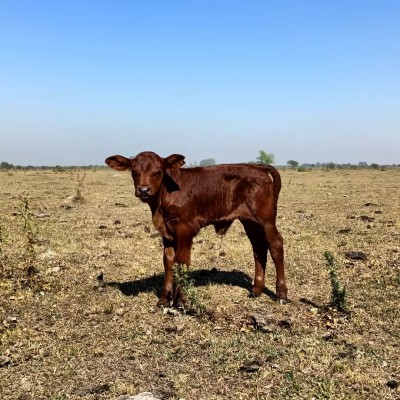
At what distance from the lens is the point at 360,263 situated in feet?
32.2

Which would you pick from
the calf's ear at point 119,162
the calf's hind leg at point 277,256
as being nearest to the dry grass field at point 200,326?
the calf's hind leg at point 277,256

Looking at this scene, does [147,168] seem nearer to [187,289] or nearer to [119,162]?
[119,162]

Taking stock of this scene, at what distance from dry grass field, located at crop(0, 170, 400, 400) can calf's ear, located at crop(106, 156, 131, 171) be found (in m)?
2.16

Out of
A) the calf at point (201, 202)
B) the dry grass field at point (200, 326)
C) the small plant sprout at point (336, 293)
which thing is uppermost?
the calf at point (201, 202)

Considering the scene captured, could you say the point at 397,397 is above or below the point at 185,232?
below

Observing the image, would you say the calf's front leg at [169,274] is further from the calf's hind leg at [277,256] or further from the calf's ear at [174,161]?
the calf's hind leg at [277,256]

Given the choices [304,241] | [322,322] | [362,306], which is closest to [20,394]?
[322,322]

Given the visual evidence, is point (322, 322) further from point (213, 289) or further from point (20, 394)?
point (20, 394)

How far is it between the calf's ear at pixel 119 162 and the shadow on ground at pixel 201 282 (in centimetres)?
227

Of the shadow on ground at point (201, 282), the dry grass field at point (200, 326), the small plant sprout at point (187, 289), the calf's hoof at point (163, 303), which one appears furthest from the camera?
the shadow on ground at point (201, 282)

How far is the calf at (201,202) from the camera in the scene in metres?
7.36

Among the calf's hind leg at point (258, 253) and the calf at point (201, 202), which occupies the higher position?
the calf at point (201, 202)

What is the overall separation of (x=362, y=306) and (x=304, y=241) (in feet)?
15.3

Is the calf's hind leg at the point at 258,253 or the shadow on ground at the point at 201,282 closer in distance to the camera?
the calf's hind leg at the point at 258,253
